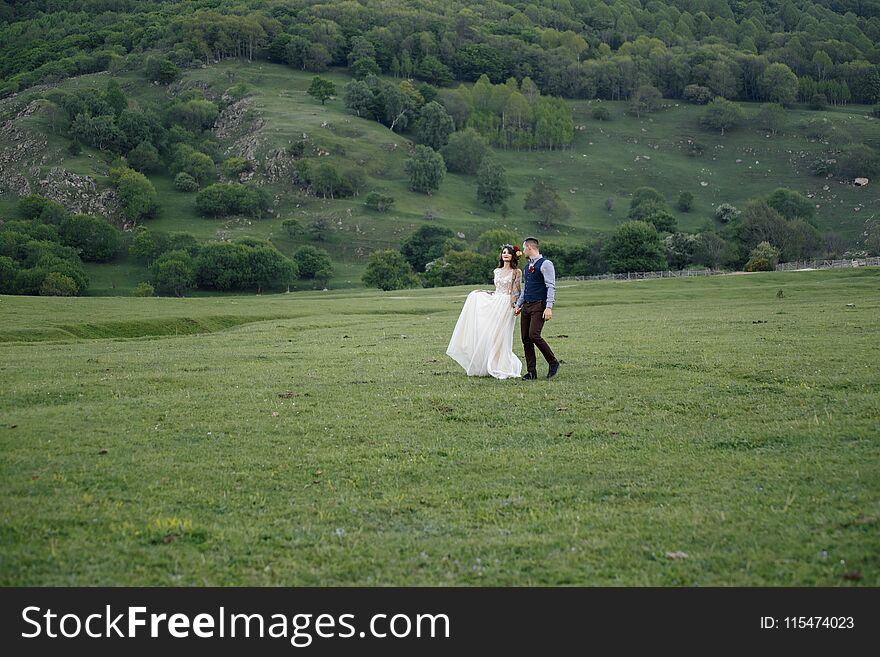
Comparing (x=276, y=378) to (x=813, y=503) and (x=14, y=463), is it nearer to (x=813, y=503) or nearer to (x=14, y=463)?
(x=14, y=463)

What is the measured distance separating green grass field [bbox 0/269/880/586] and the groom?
117 centimetres

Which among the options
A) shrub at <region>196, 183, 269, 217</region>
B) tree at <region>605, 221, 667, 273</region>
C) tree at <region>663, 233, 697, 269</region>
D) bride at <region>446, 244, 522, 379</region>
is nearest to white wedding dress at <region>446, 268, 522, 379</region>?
bride at <region>446, 244, 522, 379</region>

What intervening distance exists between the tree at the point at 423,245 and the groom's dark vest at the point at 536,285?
14370 cm

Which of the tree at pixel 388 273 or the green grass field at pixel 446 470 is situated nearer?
the green grass field at pixel 446 470

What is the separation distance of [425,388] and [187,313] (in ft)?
130

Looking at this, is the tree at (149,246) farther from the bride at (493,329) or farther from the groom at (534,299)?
the groom at (534,299)

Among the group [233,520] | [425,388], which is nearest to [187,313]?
[425,388]

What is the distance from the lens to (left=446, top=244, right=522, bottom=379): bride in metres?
22.2

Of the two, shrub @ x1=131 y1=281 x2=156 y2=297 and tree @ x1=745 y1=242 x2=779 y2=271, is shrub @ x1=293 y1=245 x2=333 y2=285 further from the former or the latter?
tree @ x1=745 y1=242 x2=779 y2=271


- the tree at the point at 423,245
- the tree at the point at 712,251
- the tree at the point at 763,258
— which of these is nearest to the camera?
the tree at the point at 763,258

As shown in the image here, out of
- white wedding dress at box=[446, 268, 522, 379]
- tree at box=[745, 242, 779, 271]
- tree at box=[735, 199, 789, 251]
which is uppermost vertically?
white wedding dress at box=[446, 268, 522, 379]

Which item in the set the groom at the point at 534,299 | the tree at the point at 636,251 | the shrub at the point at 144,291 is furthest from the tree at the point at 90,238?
the groom at the point at 534,299

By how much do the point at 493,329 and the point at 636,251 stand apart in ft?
403

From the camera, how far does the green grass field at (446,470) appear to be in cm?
909
